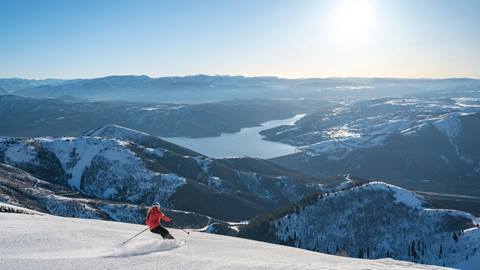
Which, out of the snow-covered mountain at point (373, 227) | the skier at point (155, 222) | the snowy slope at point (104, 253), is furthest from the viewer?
the snow-covered mountain at point (373, 227)

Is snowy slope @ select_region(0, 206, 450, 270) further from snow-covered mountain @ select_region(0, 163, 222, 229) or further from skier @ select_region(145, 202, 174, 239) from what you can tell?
snow-covered mountain @ select_region(0, 163, 222, 229)

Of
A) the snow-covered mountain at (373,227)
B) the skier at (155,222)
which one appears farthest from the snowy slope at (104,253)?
the snow-covered mountain at (373,227)

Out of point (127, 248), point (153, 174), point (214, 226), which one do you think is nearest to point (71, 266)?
point (127, 248)

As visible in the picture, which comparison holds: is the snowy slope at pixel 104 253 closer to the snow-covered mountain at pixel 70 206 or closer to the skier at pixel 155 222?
the skier at pixel 155 222

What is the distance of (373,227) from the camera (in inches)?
4946

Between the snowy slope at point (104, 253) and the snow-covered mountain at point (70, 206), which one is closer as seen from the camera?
the snowy slope at point (104, 253)

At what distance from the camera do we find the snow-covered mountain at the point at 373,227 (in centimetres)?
11019

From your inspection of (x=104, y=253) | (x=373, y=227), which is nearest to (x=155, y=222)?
(x=104, y=253)

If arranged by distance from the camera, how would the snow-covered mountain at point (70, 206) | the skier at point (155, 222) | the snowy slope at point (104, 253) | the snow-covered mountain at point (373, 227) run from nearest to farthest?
the snowy slope at point (104, 253) < the skier at point (155, 222) < the snow-covered mountain at point (373, 227) < the snow-covered mountain at point (70, 206)

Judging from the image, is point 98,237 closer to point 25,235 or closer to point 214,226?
point 25,235

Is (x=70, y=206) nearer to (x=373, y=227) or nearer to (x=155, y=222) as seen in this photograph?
(x=373, y=227)

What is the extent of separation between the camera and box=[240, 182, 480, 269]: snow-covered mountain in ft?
362

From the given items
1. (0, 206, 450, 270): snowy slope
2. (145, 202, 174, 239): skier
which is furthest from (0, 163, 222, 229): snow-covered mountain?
(0, 206, 450, 270): snowy slope

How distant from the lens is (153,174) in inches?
7820
